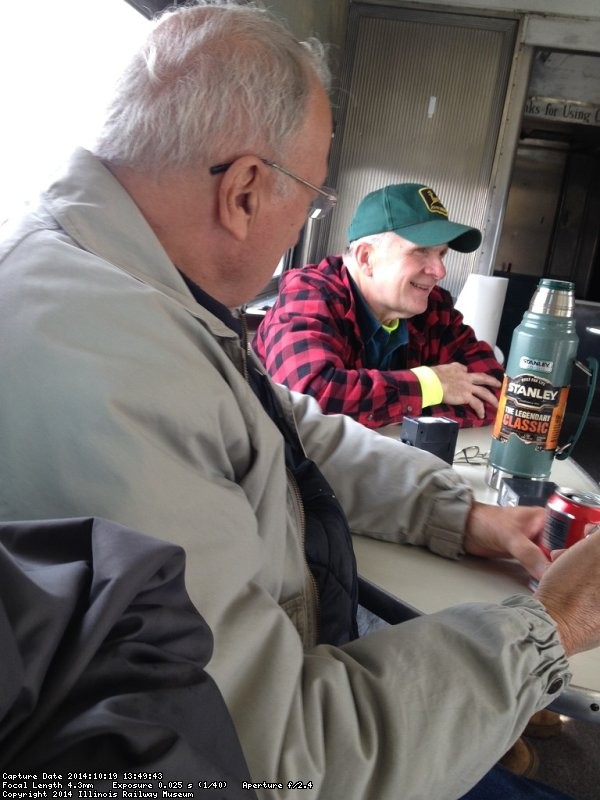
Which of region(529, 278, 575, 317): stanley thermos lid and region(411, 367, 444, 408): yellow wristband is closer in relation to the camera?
region(529, 278, 575, 317): stanley thermos lid

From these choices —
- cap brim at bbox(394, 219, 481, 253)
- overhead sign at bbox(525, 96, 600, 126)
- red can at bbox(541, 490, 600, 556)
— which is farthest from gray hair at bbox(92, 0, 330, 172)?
overhead sign at bbox(525, 96, 600, 126)

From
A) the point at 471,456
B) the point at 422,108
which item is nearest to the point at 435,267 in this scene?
the point at 471,456

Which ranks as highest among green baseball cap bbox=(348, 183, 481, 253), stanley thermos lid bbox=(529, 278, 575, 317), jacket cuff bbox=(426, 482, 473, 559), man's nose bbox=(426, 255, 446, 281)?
green baseball cap bbox=(348, 183, 481, 253)

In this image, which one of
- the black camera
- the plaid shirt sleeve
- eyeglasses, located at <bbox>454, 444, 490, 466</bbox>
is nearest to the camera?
the black camera

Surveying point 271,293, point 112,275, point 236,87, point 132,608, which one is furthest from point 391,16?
point 132,608

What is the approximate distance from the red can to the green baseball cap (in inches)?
47.4

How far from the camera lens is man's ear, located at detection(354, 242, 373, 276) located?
2.14m

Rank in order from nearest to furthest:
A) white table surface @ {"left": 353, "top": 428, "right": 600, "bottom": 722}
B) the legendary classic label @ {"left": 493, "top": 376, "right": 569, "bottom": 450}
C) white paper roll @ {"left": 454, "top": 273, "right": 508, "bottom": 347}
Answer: white table surface @ {"left": 353, "top": 428, "right": 600, "bottom": 722} → the legendary classic label @ {"left": 493, "top": 376, "right": 569, "bottom": 450} → white paper roll @ {"left": 454, "top": 273, "right": 508, "bottom": 347}

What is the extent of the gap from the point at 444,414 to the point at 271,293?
75.5 inches

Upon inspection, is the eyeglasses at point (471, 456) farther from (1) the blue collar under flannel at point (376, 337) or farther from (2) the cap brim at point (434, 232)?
(2) the cap brim at point (434, 232)

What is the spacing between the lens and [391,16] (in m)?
3.98

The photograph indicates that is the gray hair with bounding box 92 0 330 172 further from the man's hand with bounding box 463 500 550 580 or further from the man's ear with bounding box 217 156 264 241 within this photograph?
the man's hand with bounding box 463 500 550 580

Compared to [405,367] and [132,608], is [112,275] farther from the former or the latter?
[405,367]

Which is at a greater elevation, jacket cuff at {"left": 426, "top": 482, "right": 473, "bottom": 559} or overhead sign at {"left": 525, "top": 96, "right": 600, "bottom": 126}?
overhead sign at {"left": 525, "top": 96, "right": 600, "bottom": 126}
